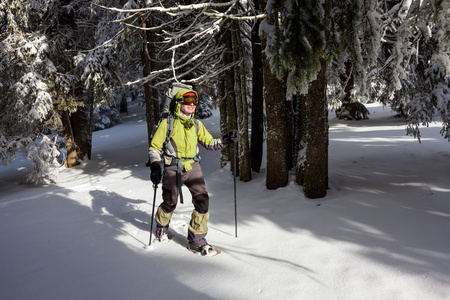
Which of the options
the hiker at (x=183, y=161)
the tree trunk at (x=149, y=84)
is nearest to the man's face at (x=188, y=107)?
the hiker at (x=183, y=161)

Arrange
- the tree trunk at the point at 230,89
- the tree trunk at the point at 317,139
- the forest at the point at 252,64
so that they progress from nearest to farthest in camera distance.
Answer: the forest at the point at 252,64 → the tree trunk at the point at 317,139 → the tree trunk at the point at 230,89

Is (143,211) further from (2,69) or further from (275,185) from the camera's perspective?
(2,69)

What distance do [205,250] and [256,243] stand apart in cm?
70

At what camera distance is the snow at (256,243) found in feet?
9.53

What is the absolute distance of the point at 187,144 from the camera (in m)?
3.87

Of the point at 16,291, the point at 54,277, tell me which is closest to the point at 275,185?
the point at 54,277

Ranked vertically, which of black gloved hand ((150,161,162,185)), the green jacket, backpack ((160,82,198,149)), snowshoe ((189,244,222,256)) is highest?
backpack ((160,82,198,149))

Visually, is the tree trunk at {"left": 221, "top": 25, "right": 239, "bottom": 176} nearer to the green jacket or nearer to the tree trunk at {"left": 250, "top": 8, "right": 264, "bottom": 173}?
the tree trunk at {"left": 250, "top": 8, "right": 264, "bottom": 173}

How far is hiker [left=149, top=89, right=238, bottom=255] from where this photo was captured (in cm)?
377

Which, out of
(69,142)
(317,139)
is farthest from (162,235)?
(69,142)

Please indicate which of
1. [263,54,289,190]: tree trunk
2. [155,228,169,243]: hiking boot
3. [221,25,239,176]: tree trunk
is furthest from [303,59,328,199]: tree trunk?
[155,228,169,243]: hiking boot

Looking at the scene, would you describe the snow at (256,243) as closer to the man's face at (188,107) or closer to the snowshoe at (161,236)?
the snowshoe at (161,236)

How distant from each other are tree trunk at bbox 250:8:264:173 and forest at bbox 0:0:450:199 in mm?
25

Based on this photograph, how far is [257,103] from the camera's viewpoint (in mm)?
7125
